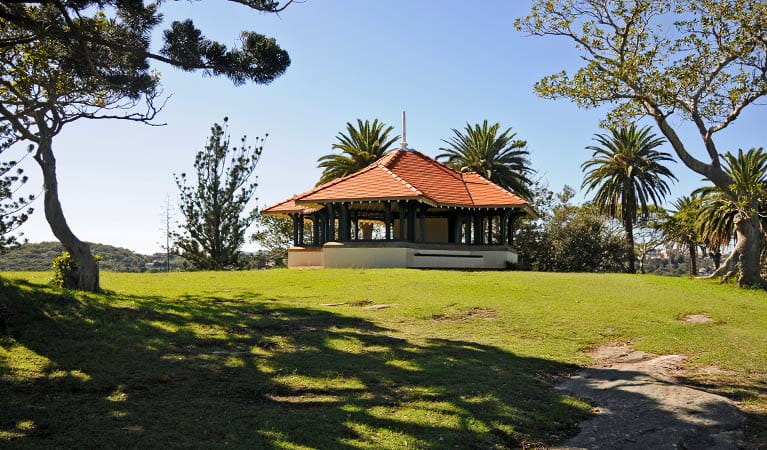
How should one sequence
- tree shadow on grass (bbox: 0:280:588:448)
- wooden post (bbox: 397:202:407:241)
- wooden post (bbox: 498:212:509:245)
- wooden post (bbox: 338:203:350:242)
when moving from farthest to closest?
wooden post (bbox: 498:212:509:245)
wooden post (bbox: 338:203:350:242)
wooden post (bbox: 397:202:407:241)
tree shadow on grass (bbox: 0:280:588:448)

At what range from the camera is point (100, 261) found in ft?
133

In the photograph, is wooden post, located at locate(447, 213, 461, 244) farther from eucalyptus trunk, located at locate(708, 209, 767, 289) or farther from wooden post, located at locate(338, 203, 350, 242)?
eucalyptus trunk, located at locate(708, 209, 767, 289)

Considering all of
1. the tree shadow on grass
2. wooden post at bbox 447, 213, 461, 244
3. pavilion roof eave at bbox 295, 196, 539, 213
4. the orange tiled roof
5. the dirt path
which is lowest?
the dirt path

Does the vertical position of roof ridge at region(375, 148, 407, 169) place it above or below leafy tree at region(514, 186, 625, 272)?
above

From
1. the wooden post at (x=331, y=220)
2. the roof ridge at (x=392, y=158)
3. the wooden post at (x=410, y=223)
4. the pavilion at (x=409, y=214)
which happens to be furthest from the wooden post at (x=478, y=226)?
the wooden post at (x=331, y=220)

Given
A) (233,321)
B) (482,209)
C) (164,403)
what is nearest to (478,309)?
(233,321)

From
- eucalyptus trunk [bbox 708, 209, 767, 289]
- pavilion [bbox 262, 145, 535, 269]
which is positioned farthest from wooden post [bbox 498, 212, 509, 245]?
eucalyptus trunk [bbox 708, 209, 767, 289]

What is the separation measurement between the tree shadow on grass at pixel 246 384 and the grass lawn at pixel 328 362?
3 cm

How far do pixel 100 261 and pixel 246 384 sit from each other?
35794 millimetres

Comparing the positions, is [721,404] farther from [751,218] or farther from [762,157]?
[762,157]

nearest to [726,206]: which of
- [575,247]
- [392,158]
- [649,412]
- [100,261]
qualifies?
[575,247]

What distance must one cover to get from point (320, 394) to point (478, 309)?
8.66m

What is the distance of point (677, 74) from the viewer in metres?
20.1

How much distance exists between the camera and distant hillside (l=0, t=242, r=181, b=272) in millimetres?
51237
